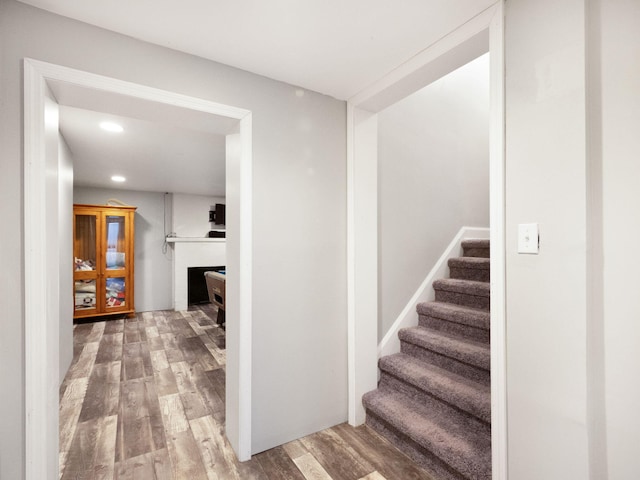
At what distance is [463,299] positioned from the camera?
7.84 ft

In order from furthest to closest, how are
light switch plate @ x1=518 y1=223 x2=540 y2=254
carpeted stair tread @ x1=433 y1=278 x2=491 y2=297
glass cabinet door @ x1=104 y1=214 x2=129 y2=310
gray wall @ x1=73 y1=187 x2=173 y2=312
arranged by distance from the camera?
gray wall @ x1=73 y1=187 x2=173 y2=312, glass cabinet door @ x1=104 y1=214 x2=129 y2=310, carpeted stair tread @ x1=433 y1=278 x2=491 y2=297, light switch plate @ x1=518 y1=223 x2=540 y2=254

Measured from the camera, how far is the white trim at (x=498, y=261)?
4.03ft

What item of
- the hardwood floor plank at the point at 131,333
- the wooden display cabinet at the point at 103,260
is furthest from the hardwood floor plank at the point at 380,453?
the wooden display cabinet at the point at 103,260

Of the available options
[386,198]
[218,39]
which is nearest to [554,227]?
[386,198]

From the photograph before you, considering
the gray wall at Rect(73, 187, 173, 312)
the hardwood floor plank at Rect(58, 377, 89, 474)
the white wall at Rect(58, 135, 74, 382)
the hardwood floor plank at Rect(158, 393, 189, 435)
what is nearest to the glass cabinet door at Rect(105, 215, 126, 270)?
the gray wall at Rect(73, 187, 173, 312)

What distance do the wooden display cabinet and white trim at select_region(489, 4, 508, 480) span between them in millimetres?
5613

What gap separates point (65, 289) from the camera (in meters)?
2.92

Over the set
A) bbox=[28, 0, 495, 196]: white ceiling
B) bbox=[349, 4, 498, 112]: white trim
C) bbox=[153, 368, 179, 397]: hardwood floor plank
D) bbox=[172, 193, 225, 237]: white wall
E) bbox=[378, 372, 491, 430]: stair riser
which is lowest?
bbox=[153, 368, 179, 397]: hardwood floor plank

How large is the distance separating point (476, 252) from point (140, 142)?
341cm

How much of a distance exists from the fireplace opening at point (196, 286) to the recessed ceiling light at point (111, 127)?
155 inches

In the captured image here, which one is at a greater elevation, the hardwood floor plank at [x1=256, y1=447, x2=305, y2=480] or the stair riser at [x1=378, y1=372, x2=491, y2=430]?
the stair riser at [x1=378, y1=372, x2=491, y2=430]

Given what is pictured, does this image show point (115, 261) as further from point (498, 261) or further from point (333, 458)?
point (498, 261)

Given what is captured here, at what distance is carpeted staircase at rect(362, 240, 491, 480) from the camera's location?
1591 mm

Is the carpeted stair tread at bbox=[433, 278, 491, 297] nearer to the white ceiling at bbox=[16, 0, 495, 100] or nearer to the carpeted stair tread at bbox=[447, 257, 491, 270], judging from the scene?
the carpeted stair tread at bbox=[447, 257, 491, 270]
